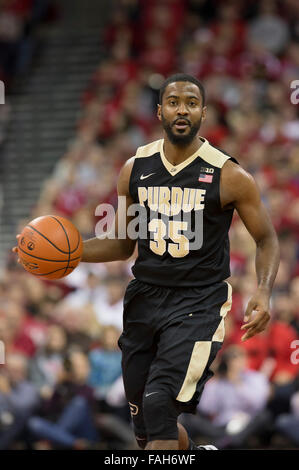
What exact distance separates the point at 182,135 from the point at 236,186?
0.39 m

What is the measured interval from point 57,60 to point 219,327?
9344 mm

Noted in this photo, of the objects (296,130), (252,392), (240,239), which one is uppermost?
(296,130)

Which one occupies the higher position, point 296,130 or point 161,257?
point 296,130

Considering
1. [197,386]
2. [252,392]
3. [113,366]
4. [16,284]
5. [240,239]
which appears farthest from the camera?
[16,284]

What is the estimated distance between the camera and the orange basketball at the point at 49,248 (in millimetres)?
4543

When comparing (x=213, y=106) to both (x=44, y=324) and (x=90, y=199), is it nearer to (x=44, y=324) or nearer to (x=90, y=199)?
(x=90, y=199)

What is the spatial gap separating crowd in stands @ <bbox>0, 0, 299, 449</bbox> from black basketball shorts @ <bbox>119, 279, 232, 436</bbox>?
94.8 inches

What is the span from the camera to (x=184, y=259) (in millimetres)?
4387

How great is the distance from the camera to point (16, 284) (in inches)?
360

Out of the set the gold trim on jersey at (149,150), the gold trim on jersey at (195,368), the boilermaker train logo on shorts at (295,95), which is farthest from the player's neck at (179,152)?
the boilermaker train logo on shorts at (295,95)

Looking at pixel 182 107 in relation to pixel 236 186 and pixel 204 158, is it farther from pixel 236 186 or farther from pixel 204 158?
pixel 236 186

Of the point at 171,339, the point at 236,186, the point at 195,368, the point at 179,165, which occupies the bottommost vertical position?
the point at 195,368

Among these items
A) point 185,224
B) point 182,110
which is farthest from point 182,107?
point 185,224

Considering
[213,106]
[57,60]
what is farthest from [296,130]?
[57,60]
